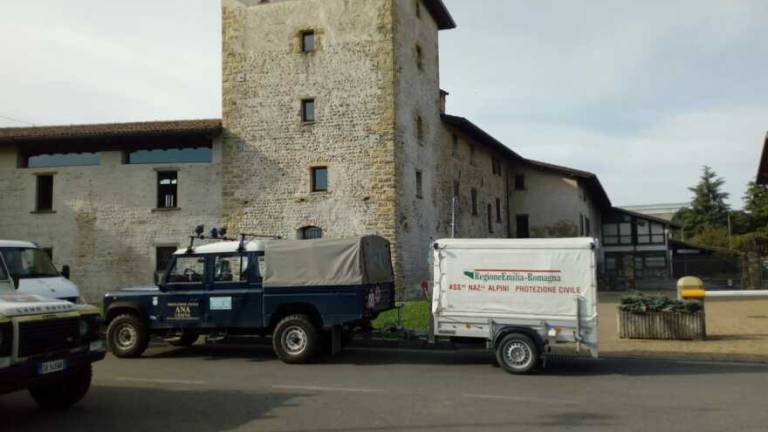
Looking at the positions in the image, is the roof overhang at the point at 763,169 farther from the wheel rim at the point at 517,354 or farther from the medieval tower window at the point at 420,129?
the wheel rim at the point at 517,354

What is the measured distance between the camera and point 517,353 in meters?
9.25

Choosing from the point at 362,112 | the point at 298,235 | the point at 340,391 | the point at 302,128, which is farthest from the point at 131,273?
the point at 340,391

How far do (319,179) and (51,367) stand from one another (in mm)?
17552

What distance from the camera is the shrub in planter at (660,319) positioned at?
12.4 metres

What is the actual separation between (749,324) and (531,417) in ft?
36.8

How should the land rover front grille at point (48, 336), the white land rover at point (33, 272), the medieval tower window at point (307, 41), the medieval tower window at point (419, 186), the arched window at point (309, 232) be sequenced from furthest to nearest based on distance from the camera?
1. the medieval tower window at point (419, 186)
2. the medieval tower window at point (307, 41)
3. the arched window at point (309, 232)
4. the white land rover at point (33, 272)
5. the land rover front grille at point (48, 336)

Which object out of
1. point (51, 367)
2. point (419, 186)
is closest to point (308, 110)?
point (419, 186)

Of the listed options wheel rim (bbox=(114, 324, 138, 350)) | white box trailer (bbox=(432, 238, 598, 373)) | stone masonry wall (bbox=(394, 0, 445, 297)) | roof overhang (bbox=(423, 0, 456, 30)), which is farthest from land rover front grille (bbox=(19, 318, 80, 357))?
roof overhang (bbox=(423, 0, 456, 30))

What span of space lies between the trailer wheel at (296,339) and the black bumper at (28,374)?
4.04m

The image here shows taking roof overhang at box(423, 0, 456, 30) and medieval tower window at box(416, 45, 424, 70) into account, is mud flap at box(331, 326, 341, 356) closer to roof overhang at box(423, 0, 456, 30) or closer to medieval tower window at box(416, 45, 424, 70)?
medieval tower window at box(416, 45, 424, 70)

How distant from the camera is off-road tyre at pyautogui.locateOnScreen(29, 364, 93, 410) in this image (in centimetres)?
707

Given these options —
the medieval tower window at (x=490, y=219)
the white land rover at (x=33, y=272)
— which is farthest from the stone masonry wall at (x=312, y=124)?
the medieval tower window at (x=490, y=219)

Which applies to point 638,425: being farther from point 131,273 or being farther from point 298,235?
point 131,273

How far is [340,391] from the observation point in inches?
313
